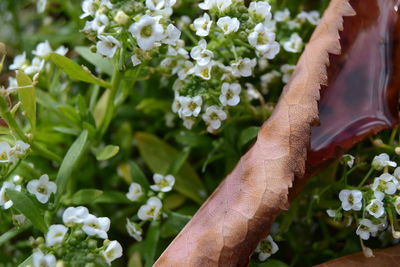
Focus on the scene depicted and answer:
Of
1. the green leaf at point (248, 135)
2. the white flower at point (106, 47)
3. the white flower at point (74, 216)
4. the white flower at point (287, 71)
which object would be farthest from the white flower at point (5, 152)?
the white flower at point (287, 71)

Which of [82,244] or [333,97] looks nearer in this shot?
[82,244]

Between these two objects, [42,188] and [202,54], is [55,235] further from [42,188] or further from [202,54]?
[202,54]

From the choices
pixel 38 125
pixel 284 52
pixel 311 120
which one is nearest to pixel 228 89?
pixel 311 120

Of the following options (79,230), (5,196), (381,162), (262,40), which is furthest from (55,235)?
(381,162)

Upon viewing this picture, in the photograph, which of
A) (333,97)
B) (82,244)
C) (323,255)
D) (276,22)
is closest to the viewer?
(82,244)

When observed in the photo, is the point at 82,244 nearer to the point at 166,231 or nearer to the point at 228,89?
the point at 166,231

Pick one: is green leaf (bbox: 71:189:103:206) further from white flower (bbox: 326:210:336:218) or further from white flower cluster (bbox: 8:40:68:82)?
white flower (bbox: 326:210:336:218)

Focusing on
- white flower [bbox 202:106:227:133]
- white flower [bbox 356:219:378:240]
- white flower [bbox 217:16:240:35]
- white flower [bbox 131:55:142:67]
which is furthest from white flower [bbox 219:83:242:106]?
white flower [bbox 356:219:378:240]

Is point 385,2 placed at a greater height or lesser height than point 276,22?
greater
